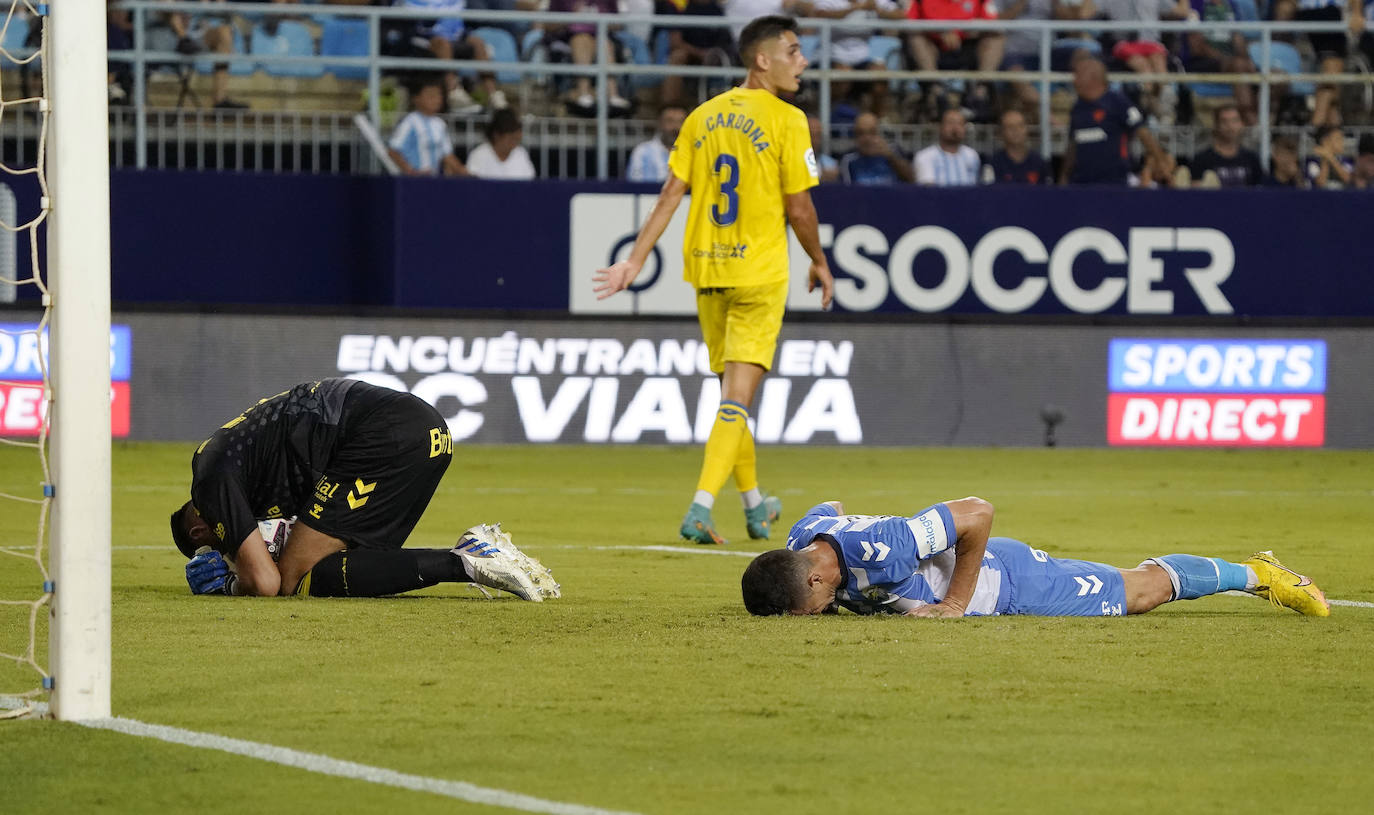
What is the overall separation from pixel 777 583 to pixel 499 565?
1170 mm

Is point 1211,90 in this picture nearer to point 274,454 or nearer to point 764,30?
point 764,30

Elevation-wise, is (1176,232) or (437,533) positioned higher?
(1176,232)

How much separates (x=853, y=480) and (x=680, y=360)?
2.76m

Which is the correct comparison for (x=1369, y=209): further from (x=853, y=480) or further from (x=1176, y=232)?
(x=853, y=480)

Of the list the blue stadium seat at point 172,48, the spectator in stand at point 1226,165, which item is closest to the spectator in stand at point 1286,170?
the spectator in stand at point 1226,165

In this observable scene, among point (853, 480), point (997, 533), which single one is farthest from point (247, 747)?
point (853, 480)

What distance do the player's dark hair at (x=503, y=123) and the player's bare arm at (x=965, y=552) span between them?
32.9 feet

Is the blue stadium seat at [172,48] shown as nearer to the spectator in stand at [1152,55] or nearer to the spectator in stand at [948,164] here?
the spectator in stand at [948,164]

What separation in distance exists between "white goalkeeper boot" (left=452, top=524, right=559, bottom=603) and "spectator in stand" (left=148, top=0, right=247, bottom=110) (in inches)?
386

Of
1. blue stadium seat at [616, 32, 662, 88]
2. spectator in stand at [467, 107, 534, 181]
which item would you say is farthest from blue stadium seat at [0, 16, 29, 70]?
blue stadium seat at [616, 32, 662, 88]

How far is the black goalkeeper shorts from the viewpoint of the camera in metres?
6.96

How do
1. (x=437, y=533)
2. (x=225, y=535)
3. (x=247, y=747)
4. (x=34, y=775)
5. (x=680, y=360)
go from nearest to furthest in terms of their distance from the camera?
(x=34, y=775) < (x=247, y=747) < (x=225, y=535) < (x=437, y=533) < (x=680, y=360)

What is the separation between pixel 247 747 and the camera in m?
4.35

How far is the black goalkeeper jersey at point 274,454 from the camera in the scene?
6633 mm
